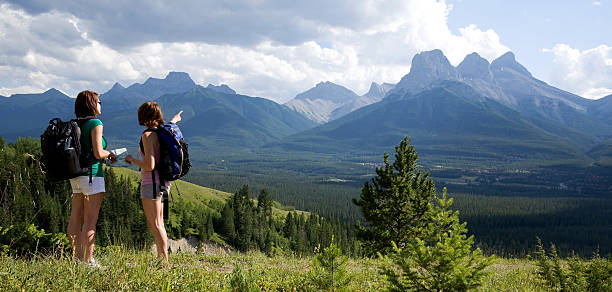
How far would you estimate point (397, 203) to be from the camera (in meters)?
22.1

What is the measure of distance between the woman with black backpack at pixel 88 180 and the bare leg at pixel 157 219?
0.93 metres

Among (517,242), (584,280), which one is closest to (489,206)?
(517,242)

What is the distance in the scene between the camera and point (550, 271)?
10.1 metres

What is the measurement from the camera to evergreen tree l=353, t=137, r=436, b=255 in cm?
2198

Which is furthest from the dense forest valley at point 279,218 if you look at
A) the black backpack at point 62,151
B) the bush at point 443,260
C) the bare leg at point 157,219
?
the bush at point 443,260

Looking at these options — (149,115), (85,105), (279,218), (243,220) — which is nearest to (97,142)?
(85,105)

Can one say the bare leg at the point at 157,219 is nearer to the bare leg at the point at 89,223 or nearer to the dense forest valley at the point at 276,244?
the dense forest valley at the point at 276,244

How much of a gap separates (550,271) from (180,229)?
78.0 metres

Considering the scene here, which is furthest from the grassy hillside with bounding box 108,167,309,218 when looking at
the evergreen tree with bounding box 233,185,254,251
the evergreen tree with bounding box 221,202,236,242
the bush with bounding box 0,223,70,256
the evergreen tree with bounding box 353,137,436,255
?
the bush with bounding box 0,223,70,256

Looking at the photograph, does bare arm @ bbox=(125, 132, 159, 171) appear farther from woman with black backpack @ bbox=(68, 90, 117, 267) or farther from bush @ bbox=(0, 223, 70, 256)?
bush @ bbox=(0, 223, 70, 256)

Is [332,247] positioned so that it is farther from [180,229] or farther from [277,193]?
[277,193]

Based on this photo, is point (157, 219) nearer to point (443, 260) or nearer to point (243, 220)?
point (443, 260)

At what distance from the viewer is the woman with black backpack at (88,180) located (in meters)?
6.00

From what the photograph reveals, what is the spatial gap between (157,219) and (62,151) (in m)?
2.03
